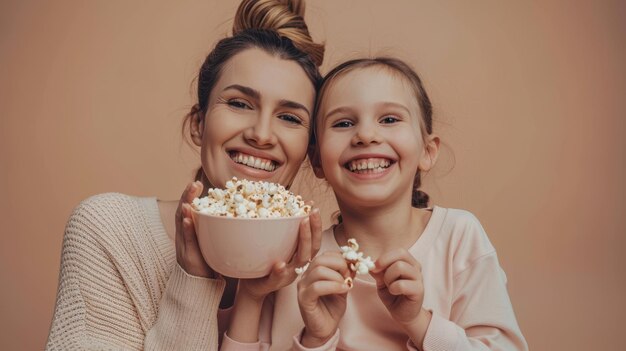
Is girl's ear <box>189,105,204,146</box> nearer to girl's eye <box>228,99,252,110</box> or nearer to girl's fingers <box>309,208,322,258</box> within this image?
girl's eye <box>228,99,252,110</box>

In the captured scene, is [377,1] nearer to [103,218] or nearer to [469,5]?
[469,5]

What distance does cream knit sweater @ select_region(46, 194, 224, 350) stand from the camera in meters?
1.50

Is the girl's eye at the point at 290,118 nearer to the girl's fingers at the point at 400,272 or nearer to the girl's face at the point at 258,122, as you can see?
the girl's face at the point at 258,122

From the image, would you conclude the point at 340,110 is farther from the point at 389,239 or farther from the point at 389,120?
the point at 389,239

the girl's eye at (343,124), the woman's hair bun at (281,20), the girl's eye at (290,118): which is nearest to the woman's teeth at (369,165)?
the girl's eye at (343,124)

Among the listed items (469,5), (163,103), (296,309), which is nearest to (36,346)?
(163,103)

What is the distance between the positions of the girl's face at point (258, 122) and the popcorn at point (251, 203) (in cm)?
29

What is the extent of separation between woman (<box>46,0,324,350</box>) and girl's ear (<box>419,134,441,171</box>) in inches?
13.3

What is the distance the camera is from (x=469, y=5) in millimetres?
3059

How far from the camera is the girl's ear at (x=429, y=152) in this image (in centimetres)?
187

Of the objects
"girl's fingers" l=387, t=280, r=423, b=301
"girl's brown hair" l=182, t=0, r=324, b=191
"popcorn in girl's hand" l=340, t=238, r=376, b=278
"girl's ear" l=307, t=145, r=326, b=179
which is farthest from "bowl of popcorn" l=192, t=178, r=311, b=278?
"girl's brown hair" l=182, t=0, r=324, b=191

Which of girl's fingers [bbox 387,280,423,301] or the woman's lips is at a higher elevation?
the woman's lips

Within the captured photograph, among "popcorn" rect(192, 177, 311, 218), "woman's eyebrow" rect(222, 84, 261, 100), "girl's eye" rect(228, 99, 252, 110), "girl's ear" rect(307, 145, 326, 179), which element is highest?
"woman's eyebrow" rect(222, 84, 261, 100)

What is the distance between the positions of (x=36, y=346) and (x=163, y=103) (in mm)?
1204
